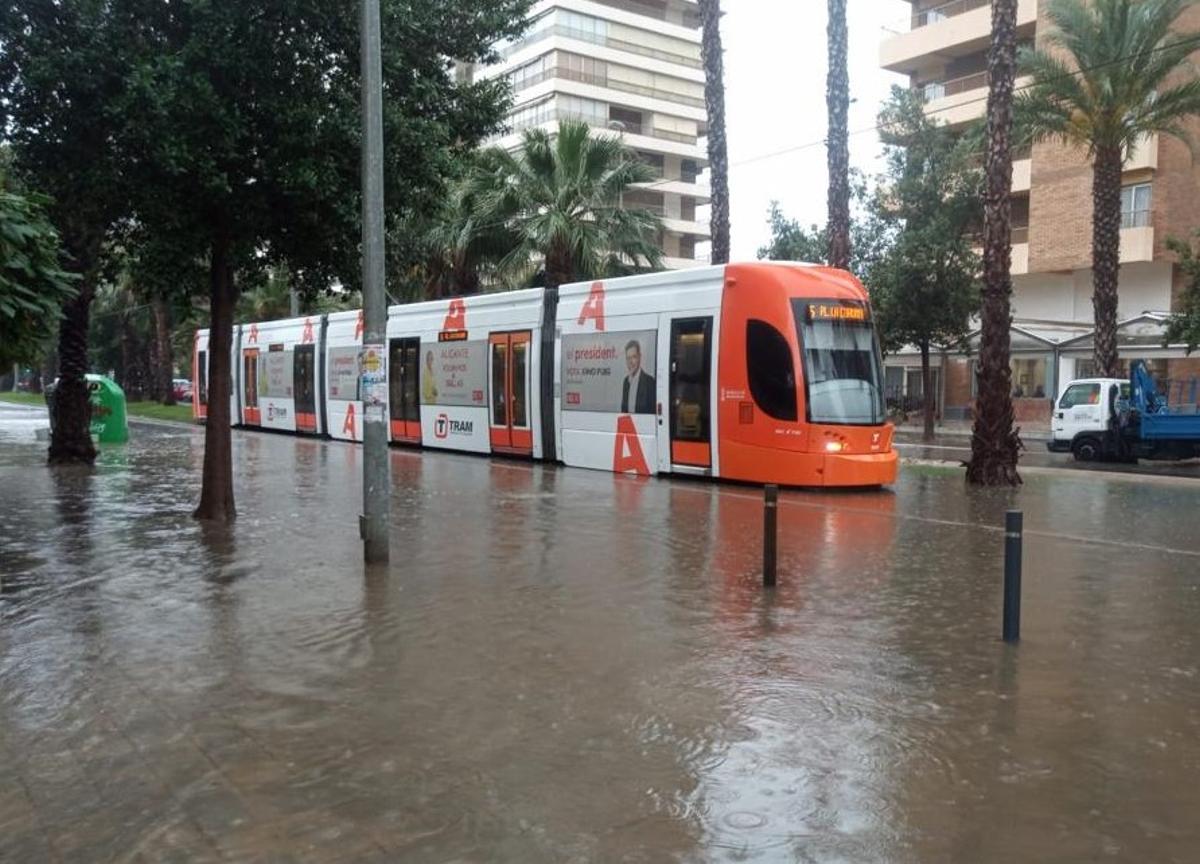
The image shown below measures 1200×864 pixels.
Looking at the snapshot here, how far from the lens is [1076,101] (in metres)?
28.5

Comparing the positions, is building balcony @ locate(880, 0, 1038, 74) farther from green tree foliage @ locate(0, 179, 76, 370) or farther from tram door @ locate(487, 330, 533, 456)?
green tree foliage @ locate(0, 179, 76, 370)

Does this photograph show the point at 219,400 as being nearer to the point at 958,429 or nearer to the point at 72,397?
the point at 72,397

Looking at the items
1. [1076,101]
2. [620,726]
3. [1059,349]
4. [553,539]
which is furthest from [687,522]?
[1059,349]

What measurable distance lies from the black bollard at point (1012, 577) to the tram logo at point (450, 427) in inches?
619

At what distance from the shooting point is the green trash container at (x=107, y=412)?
79.9 ft

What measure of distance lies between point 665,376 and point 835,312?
2.83m

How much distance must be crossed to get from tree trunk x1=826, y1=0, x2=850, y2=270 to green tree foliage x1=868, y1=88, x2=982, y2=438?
416 inches

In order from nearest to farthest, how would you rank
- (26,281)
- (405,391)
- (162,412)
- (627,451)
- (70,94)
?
(26,281) → (70,94) → (627,451) → (405,391) → (162,412)

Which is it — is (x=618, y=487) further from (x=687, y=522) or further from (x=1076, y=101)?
(x=1076, y=101)

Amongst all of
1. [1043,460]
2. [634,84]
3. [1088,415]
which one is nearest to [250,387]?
[1043,460]

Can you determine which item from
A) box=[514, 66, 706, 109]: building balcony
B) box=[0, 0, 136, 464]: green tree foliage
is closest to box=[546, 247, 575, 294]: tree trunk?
box=[0, 0, 136, 464]: green tree foliage

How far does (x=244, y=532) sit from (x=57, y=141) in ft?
14.1

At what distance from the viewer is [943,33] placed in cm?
4562

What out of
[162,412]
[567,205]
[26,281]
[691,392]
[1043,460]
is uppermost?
[567,205]
